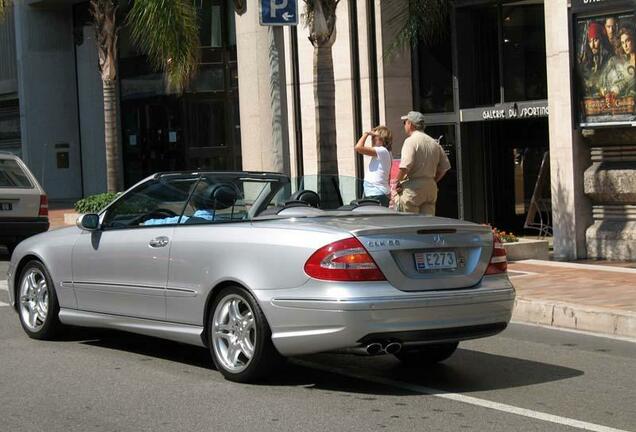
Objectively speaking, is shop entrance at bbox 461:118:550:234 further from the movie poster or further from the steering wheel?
the steering wheel

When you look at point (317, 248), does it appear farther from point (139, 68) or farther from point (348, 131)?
point (139, 68)

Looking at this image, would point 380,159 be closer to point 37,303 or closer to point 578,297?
point 578,297

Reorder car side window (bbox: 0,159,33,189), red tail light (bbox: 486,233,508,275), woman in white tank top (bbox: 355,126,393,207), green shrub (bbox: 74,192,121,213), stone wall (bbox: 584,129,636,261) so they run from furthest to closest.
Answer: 1. green shrub (bbox: 74,192,121,213)
2. car side window (bbox: 0,159,33,189)
3. stone wall (bbox: 584,129,636,261)
4. woman in white tank top (bbox: 355,126,393,207)
5. red tail light (bbox: 486,233,508,275)

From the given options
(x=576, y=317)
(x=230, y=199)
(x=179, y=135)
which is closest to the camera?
(x=230, y=199)

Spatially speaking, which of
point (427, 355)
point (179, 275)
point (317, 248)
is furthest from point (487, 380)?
point (179, 275)

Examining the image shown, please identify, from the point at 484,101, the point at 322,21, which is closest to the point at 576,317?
the point at 322,21

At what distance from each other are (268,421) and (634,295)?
5875 mm

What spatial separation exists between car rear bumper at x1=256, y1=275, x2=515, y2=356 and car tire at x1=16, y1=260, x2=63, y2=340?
9.48 feet

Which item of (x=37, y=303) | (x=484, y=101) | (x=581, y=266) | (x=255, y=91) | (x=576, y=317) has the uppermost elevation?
(x=255, y=91)

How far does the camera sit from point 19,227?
17703mm

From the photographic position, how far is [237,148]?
27.8 m

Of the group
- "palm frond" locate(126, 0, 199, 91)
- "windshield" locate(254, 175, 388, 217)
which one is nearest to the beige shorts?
"windshield" locate(254, 175, 388, 217)

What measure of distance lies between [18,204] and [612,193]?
9063 mm

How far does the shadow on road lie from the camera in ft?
25.5
